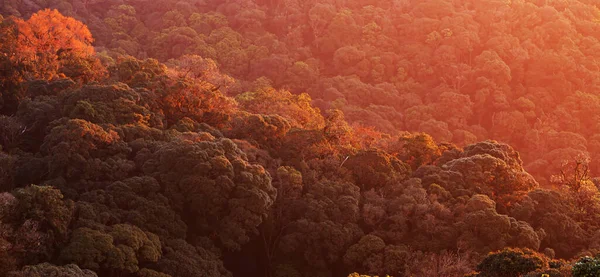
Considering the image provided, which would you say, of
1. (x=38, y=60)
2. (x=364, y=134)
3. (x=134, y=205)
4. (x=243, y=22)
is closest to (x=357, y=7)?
(x=243, y=22)

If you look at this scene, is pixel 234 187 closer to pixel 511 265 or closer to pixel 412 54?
Answer: pixel 511 265

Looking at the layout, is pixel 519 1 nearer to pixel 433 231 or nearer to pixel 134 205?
pixel 433 231

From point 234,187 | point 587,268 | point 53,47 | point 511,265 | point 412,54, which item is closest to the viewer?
point 587,268

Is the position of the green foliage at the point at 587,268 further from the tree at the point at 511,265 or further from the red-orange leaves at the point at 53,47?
the red-orange leaves at the point at 53,47

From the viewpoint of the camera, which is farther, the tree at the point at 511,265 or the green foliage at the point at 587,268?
the tree at the point at 511,265

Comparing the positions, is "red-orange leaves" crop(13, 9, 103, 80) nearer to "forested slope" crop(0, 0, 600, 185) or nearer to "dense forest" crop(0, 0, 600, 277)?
"dense forest" crop(0, 0, 600, 277)

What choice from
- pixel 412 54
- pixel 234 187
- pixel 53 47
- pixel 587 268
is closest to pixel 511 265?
pixel 587 268

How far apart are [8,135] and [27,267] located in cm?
1793

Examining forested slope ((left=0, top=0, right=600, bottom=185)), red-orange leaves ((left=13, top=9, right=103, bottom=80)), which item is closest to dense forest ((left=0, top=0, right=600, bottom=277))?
red-orange leaves ((left=13, top=9, right=103, bottom=80))

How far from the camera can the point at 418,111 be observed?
242 ft

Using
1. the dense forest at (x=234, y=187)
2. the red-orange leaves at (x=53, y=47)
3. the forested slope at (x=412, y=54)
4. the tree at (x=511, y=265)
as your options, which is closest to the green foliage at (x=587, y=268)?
the dense forest at (x=234, y=187)

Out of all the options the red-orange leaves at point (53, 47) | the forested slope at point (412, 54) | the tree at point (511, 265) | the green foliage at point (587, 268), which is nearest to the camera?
the green foliage at point (587, 268)

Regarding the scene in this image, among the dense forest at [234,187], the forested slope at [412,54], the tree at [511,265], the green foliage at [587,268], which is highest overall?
the green foliage at [587,268]

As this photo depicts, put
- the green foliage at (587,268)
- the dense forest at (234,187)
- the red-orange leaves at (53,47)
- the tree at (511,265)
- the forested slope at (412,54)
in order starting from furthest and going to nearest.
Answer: the forested slope at (412,54)
the red-orange leaves at (53,47)
the dense forest at (234,187)
the tree at (511,265)
the green foliage at (587,268)
